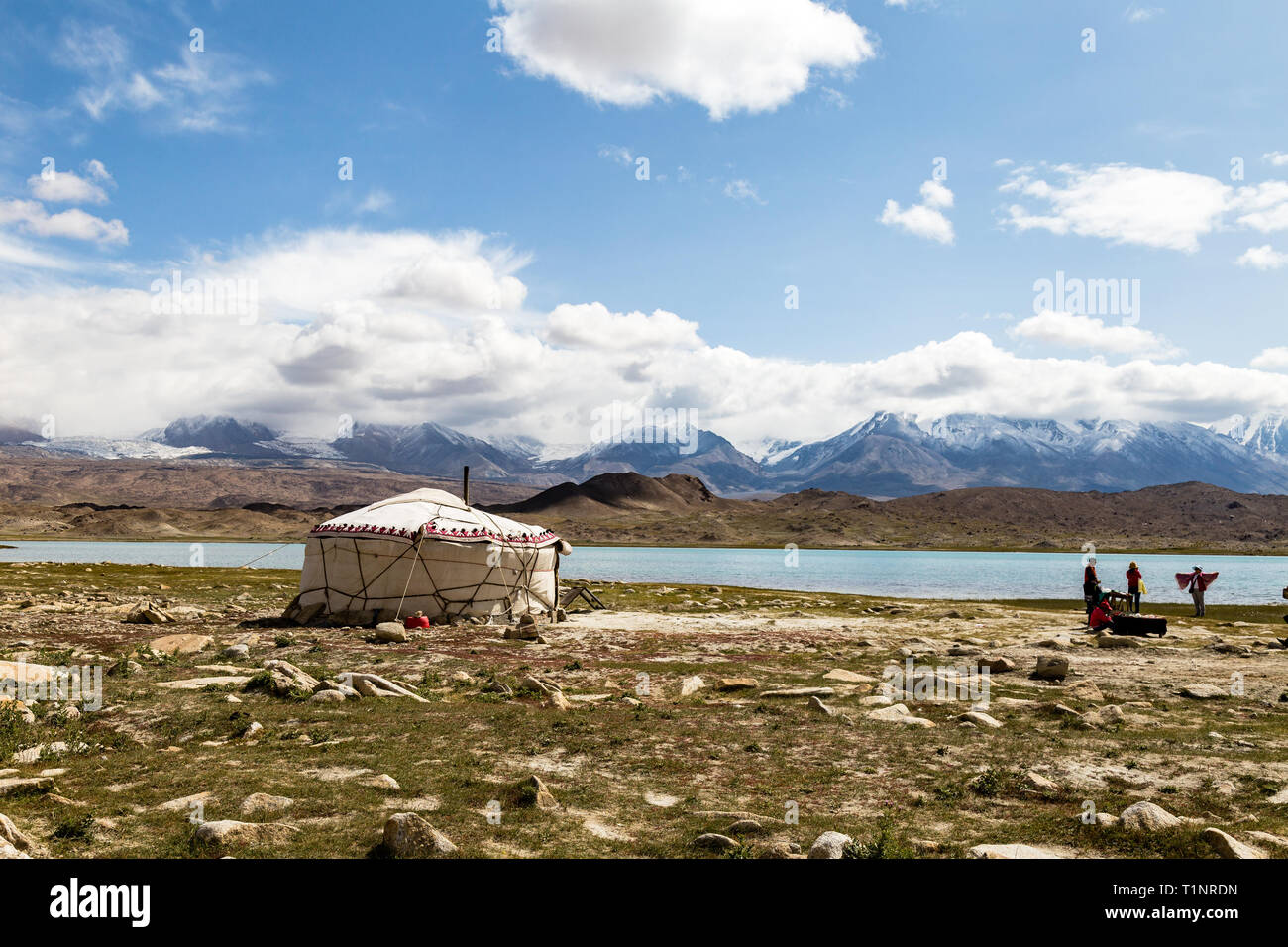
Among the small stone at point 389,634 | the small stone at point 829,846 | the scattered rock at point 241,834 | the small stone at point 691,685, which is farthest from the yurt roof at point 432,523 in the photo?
the small stone at point 829,846

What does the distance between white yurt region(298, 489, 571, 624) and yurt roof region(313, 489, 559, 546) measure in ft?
0.11

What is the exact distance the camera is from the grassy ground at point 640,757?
6766 millimetres

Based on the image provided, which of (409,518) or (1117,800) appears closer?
(1117,800)

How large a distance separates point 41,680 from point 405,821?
9.99 m

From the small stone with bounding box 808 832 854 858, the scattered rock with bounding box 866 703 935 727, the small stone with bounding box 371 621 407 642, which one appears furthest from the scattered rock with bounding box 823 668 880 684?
the small stone with bounding box 371 621 407 642

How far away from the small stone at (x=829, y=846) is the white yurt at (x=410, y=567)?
2115 cm

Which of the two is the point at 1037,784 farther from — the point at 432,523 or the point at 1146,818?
the point at 432,523

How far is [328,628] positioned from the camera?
2442 centimetres

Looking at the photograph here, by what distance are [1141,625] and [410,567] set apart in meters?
22.5

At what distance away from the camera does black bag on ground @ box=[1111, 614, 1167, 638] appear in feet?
77.9

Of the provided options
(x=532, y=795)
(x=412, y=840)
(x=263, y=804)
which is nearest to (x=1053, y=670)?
(x=532, y=795)
